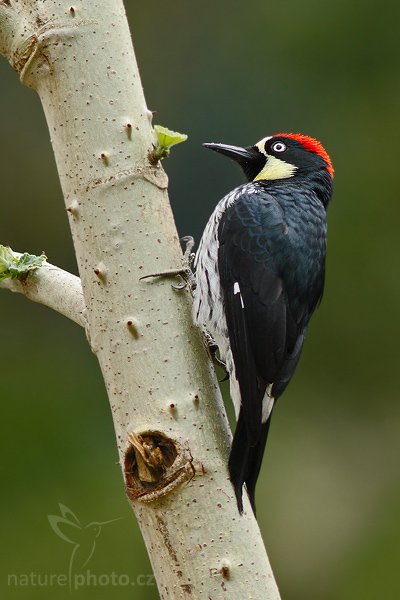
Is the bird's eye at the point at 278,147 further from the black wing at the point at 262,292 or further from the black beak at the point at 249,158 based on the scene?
the black wing at the point at 262,292

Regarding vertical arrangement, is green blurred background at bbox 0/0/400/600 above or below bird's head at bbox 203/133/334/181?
below

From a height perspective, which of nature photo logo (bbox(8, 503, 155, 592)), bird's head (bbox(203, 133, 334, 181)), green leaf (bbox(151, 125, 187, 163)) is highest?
green leaf (bbox(151, 125, 187, 163))

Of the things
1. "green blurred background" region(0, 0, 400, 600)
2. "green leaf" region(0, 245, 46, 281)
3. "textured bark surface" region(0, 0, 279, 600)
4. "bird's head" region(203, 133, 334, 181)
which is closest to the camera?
"textured bark surface" region(0, 0, 279, 600)

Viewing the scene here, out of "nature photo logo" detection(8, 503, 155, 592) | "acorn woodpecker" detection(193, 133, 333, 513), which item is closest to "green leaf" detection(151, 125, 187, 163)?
"acorn woodpecker" detection(193, 133, 333, 513)

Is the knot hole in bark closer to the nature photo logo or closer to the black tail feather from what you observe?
the black tail feather

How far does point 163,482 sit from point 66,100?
0.87 meters

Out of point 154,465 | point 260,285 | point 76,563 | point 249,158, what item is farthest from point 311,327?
point 154,465

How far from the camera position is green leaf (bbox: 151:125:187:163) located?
2141 millimetres

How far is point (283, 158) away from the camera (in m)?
3.22

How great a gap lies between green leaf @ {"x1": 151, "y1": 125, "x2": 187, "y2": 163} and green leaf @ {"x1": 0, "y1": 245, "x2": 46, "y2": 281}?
1.48ft

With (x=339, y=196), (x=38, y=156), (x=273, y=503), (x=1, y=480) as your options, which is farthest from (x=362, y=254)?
(x=1, y=480)

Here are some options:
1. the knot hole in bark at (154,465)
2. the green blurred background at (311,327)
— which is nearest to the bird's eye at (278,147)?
the knot hole in bark at (154,465)

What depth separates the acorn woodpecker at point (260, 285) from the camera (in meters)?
2.45

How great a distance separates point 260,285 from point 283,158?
2.43 ft
